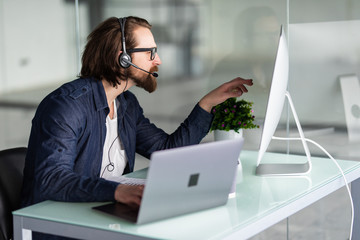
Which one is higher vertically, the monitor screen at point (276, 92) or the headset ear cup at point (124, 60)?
the headset ear cup at point (124, 60)

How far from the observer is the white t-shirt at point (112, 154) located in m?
2.45

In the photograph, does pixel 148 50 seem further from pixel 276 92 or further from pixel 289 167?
pixel 289 167

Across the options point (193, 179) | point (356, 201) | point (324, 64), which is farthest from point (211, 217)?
point (324, 64)

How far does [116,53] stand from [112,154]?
1.41 ft

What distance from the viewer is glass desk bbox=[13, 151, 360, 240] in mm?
1623

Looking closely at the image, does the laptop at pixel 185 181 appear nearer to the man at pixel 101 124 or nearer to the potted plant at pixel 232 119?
the man at pixel 101 124


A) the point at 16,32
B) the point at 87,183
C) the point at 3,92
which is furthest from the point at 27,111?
the point at 87,183

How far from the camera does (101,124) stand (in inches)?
93.0

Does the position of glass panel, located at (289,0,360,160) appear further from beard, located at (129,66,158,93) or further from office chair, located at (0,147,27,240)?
office chair, located at (0,147,27,240)

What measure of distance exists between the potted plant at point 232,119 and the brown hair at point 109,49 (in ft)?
1.42

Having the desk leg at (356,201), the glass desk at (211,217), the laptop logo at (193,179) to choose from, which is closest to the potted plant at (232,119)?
the glass desk at (211,217)

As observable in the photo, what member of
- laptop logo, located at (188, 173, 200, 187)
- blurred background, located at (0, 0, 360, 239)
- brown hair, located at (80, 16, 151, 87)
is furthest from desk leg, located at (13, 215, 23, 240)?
blurred background, located at (0, 0, 360, 239)

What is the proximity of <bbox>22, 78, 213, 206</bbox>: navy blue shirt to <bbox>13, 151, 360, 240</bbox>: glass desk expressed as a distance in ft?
0.22

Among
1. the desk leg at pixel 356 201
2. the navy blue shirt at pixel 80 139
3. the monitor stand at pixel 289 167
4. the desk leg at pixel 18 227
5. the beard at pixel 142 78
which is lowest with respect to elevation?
the desk leg at pixel 356 201
